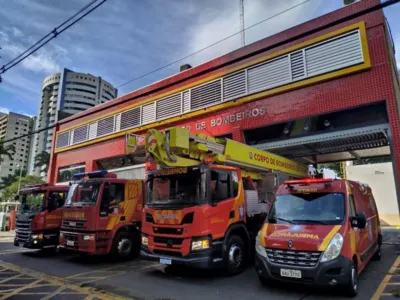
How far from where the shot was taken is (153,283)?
6805mm

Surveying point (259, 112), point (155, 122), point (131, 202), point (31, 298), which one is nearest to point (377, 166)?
point (259, 112)

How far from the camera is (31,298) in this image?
19.2 ft

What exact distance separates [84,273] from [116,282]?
163cm

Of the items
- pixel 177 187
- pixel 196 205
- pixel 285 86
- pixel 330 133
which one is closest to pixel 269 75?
pixel 285 86

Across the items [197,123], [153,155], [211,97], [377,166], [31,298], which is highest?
[211,97]

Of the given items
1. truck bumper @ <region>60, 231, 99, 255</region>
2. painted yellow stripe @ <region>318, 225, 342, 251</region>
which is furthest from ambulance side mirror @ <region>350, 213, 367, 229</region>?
truck bumper @ <region>60, 231, 99, 255</region>

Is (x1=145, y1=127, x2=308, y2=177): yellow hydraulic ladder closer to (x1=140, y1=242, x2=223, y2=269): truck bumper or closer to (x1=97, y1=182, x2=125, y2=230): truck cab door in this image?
(x1=140, y1=242, x2=223, y2=269): truck bumper

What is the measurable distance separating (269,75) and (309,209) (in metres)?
8.24

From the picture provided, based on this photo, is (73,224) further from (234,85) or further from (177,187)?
(234,85)

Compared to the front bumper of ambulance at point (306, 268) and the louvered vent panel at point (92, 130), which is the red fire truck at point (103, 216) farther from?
the louvered vent panel at point (92, 130)

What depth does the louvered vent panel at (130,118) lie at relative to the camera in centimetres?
1869

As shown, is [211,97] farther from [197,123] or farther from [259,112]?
[259,112]

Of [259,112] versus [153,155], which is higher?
[259,112]

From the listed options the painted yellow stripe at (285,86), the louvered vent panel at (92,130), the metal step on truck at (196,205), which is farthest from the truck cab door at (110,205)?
the louvered vent panel at (92,130)
